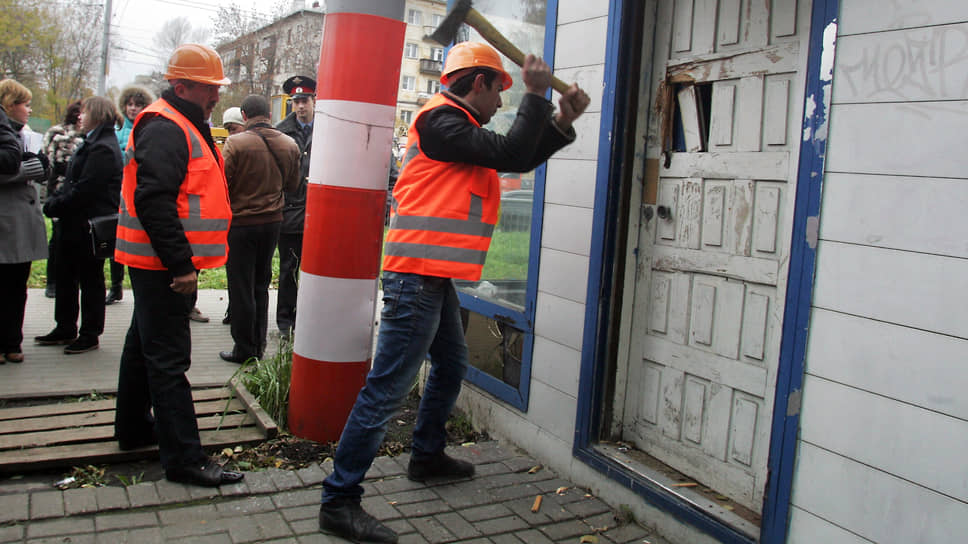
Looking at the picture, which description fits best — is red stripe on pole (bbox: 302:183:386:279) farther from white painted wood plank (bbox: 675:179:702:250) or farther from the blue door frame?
white painted wood plank (bbox: 675:179:702:250)

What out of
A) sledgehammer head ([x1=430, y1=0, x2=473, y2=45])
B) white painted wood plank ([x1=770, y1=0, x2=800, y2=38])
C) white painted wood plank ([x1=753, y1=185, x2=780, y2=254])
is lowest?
white painted wood plank ([x1=753, y1=185, x2=780, y2=254])

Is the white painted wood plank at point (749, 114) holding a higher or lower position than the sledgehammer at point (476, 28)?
lower

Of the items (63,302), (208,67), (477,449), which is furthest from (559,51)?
(63,302)

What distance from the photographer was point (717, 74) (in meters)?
3.39

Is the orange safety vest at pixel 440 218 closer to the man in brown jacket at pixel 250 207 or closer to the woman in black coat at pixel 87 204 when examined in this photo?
the man in brown jacket at pixel 250 207

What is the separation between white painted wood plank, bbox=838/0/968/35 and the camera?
223 cm

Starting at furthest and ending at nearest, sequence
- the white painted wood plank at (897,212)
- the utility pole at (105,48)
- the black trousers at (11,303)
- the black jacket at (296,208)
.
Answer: the utility pole at (105,48) → the black jacket at (296,208) → the black trousers at (11,303) → the white painted wood plank at (897,212)

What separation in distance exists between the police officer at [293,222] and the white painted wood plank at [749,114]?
415 centimetres

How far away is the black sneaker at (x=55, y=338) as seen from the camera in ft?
18.8

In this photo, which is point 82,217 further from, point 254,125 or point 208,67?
point 208,67

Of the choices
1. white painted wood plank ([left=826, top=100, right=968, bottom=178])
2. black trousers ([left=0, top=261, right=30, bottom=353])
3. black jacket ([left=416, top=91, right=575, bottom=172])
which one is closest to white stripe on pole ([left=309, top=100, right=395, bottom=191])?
black jacket ([left=416, top=91, right=575, bottom=172])

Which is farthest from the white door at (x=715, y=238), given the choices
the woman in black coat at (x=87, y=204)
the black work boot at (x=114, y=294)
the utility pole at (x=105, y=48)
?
the utility pole at (x=105, y=48)

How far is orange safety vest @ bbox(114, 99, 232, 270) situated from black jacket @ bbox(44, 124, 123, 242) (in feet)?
7.77

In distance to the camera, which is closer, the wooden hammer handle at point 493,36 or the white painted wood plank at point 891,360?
the white painted wood plank at point 891,360
